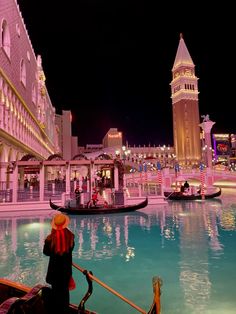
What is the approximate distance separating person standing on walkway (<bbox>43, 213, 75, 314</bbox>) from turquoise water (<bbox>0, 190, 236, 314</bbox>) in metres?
2.12

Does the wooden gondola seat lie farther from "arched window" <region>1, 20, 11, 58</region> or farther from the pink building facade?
"arched window" <region>1, 20, 11, 58</region>

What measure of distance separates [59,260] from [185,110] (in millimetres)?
81353

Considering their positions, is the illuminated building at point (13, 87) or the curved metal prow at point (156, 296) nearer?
the curved metal prow at point (156, 296)

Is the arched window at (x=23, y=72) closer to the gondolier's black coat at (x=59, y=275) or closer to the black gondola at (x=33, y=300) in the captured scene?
the black gondola at (x=33, y=300)

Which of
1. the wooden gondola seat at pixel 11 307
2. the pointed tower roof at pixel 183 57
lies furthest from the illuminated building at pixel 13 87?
the pointed tower roof at pixel 183 57

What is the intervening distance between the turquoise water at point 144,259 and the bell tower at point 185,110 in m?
64.6

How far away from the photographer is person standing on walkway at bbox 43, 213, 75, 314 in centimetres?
334

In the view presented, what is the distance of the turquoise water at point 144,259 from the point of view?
18.2ft

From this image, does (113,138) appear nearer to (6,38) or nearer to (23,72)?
(23,72)

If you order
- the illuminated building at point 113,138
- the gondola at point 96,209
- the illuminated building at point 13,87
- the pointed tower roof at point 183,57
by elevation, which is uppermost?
the pointed tower roof at point 183,57

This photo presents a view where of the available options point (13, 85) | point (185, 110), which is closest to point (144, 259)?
point (13, 85)

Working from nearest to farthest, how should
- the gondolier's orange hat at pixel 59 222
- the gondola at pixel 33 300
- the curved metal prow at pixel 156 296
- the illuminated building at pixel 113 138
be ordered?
the gondola at pixel 33 300 → the curved metal prow at pixel 156 296 → the gondolier's orange hat at pixel 59 222 → the illuminated building at pixel 113 138

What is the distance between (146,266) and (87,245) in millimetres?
3008

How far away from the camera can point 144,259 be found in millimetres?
8219
